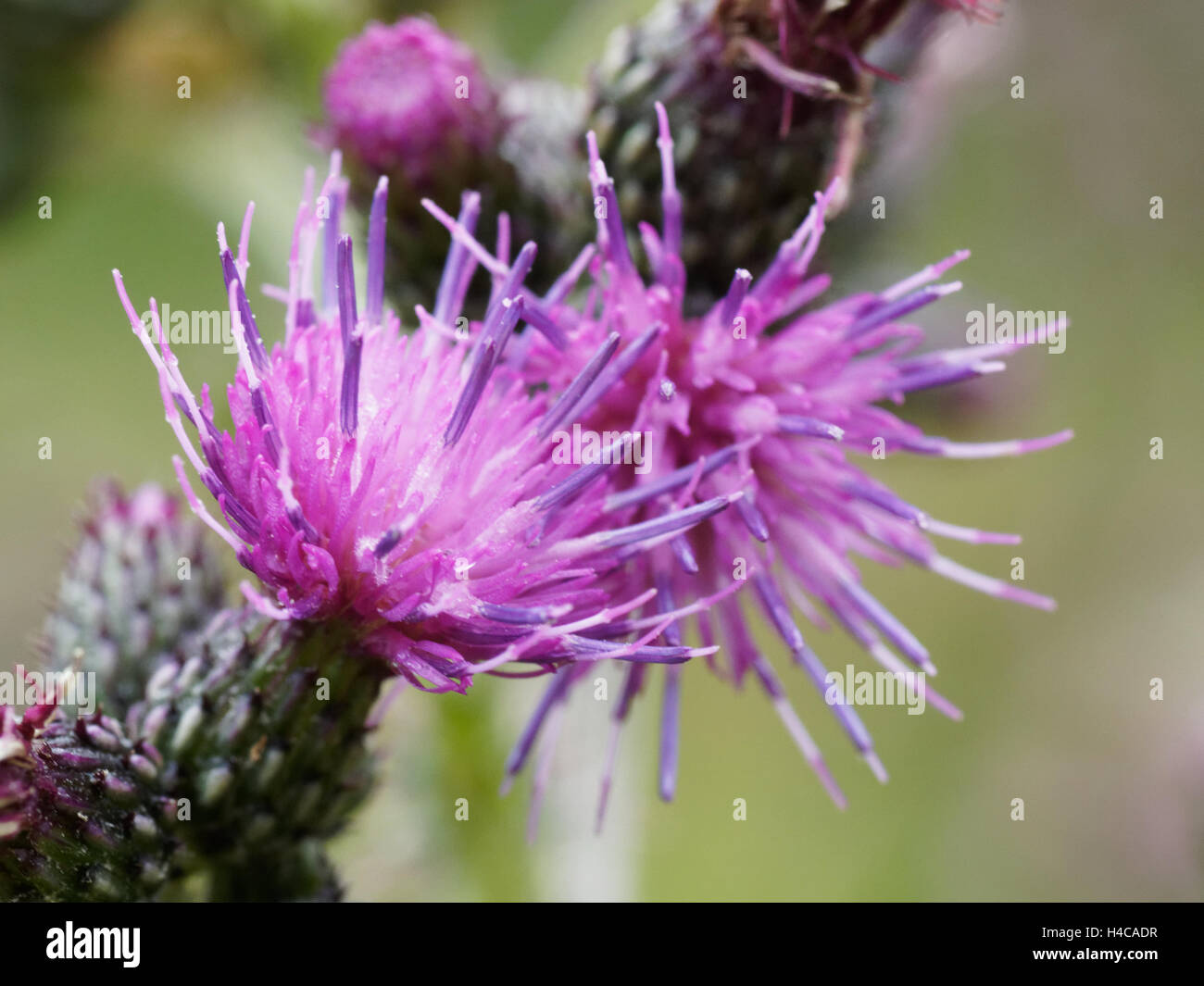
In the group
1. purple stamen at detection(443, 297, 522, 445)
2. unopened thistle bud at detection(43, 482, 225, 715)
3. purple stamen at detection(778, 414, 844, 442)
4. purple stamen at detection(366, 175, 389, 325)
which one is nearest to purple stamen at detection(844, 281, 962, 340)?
purple stamen at detection(778, 414, 844, 442)

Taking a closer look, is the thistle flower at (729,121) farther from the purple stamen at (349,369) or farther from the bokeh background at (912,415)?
the purple stamen at (349,369)

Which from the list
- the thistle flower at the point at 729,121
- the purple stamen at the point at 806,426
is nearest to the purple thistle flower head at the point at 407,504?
the purple stamen at the point at 806,426

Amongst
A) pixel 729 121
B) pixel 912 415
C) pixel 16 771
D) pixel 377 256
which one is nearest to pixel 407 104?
pixel 377 256

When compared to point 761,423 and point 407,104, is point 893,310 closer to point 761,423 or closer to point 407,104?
point 761,423

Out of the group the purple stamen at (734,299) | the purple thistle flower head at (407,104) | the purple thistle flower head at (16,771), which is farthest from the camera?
the purple thistle flower head at (407,104)

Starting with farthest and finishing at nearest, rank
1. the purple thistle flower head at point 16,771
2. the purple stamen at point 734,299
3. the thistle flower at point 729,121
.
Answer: the thistle flower at point 729,121
the purple stamen at point 734,299
the purple thistle flower head at point 16,771
